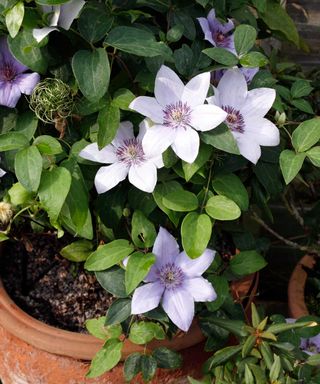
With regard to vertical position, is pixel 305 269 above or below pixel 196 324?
below

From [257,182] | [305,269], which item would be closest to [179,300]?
[257,182]

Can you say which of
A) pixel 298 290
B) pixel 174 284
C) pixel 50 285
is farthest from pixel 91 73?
pixel 298 290

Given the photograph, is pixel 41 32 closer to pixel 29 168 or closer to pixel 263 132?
pixel 29 168

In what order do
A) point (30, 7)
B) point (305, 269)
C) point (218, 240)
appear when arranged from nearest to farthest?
point (30, 7) < point (218, 240) < point (305, 269)

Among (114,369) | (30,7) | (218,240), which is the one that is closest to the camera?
(30,7)

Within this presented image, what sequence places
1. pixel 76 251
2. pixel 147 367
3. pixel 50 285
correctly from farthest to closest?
pixel 50 285
pixel 76 251
pixel 147 367

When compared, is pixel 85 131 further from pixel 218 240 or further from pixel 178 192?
pixel 218 240
